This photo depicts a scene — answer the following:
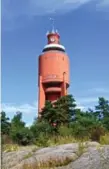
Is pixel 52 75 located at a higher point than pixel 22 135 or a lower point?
higher

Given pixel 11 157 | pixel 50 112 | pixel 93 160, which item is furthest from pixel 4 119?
pixel 93 160

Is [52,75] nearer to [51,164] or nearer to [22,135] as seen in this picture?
[22,135]

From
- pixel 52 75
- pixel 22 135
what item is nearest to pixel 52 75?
pixel 52 75

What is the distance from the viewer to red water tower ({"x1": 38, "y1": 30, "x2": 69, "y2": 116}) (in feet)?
149

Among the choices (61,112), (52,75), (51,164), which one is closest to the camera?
(51,164)

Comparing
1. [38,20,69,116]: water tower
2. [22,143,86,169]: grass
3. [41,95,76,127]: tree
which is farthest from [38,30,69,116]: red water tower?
[22,143,86,169]: grass

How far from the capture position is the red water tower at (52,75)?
149 feet

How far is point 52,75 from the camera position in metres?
45.4

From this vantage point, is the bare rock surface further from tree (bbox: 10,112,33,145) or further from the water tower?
the water tower

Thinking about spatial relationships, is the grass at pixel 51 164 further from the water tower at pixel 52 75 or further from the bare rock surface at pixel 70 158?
the water tower at pixel 52 75

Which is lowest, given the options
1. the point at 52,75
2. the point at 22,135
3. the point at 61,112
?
the point at 22,135

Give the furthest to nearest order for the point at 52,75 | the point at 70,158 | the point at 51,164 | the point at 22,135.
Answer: the point at 52,75 < the point at 22,135 < the point at 70,158 < the point at 51,164

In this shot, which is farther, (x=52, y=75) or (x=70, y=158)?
(x=52, y=75)

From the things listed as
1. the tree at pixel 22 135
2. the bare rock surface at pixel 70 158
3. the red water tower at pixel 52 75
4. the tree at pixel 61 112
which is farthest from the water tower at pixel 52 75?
the bare rock surface at pixel 70 158
